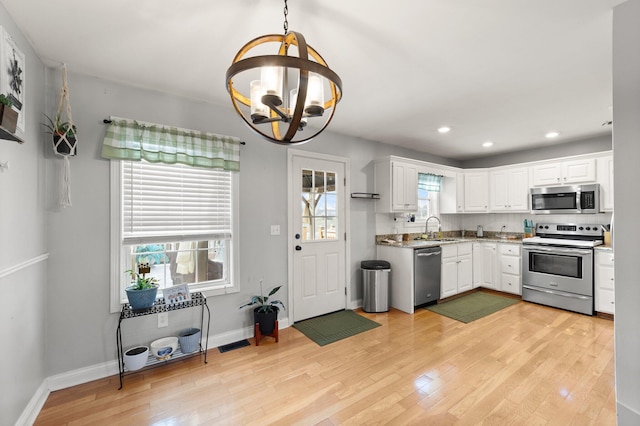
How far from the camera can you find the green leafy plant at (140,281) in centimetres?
238

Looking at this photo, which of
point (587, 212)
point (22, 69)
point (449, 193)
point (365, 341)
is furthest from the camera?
point (449, 193)

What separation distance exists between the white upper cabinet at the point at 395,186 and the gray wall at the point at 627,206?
2622 mm

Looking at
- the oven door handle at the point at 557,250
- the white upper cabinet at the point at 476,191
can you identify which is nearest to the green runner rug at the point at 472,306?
the oven door handle at the point at 557,250

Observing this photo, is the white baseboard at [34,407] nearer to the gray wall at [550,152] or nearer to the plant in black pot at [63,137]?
the plant in black pot at [63,137]

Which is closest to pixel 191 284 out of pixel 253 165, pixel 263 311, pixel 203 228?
pixel 203 228

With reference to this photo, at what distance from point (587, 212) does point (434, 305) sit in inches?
98.4

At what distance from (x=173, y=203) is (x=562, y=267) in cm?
498

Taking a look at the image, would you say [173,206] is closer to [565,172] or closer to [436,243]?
[436,243]

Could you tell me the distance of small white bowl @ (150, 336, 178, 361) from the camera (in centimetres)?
247

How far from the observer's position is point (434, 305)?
421 cm

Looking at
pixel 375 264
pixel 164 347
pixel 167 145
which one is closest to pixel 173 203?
pixel 167 145

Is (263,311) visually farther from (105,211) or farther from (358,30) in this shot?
(358,30)

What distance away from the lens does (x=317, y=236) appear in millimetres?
3764

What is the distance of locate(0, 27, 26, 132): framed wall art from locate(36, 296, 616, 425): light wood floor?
79.4 inches
